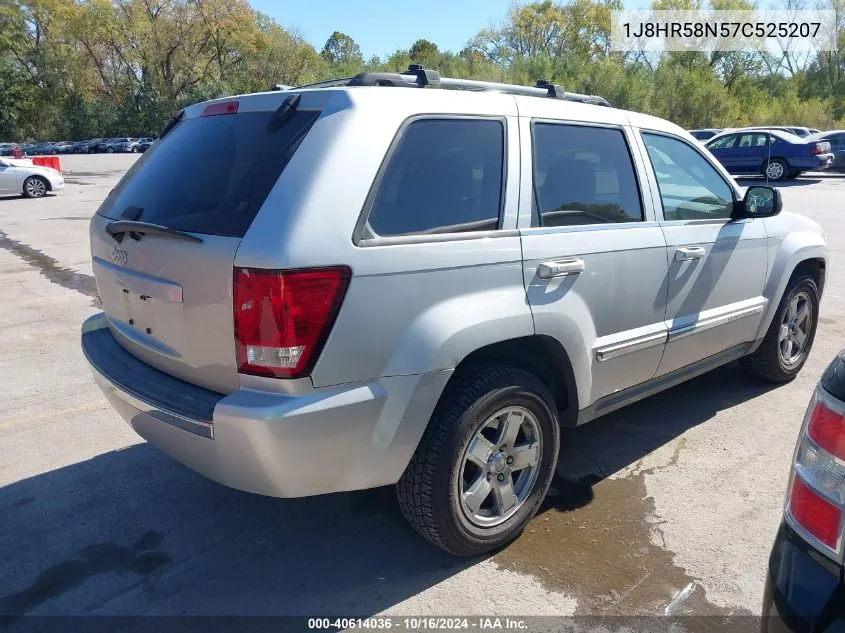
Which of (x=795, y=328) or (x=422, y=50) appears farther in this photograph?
(x=422, y=50)

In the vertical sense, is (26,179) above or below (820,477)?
above

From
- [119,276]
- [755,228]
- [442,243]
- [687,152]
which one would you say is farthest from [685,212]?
[119,276]

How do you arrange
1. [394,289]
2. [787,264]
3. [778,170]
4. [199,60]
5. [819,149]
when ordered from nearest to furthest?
[394,289]
[787,264]
[819,149]
[778,170]
[199,60]

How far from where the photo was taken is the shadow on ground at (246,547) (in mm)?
2699

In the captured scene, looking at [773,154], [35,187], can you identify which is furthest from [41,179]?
[773,154]

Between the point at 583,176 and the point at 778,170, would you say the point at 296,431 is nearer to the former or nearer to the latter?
the point at 583,176

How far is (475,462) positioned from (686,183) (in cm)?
217

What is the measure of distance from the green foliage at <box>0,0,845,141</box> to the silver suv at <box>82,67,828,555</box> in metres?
49.6

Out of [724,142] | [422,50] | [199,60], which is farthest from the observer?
[422,50]

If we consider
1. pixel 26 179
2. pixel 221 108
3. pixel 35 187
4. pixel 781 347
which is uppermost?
pixel 221 108

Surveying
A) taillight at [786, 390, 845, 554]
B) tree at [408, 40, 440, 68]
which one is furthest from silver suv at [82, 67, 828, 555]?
tree at [408, 40, 440, 68]

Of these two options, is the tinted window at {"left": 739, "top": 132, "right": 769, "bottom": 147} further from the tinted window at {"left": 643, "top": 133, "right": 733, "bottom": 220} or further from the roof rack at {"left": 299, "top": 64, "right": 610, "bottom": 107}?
the roof rack at {"left": 299, "top": 64, "right": 610, "bottom": 107}

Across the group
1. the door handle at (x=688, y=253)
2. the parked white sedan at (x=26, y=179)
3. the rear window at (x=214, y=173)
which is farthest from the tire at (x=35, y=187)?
the door handle at (x=688, y=253)

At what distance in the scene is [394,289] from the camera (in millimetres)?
2416
